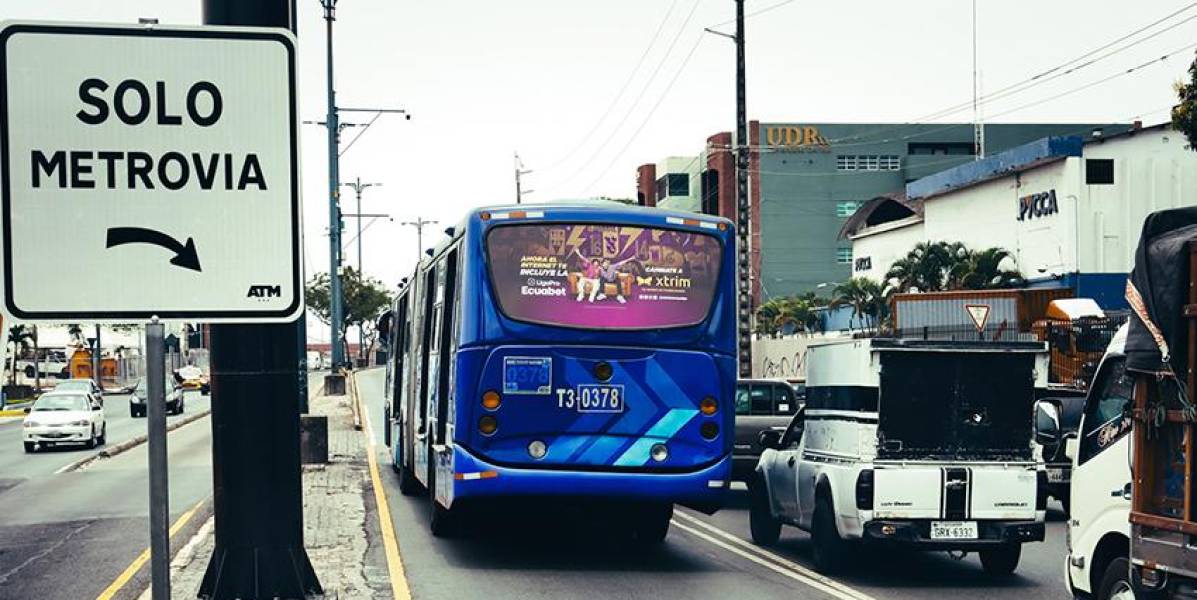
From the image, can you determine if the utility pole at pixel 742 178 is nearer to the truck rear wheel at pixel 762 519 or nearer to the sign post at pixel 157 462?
the truck rear wheel at pixel 762 519

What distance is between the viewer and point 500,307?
15000 mm

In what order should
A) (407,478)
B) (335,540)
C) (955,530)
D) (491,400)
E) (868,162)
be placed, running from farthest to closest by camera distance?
(868,162) → (407,478) → (335,540) → (491,400) → (955,530)

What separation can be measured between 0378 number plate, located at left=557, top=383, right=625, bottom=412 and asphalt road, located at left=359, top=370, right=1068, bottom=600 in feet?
5.45

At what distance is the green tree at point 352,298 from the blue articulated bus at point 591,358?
3481 inches

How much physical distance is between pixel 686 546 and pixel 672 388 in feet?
9.11

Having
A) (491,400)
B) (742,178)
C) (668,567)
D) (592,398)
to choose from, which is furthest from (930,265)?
(491,400)

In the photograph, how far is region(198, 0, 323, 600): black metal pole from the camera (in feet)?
19.6

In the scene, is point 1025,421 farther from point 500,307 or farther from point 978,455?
point 500,307

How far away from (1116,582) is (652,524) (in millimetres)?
7982

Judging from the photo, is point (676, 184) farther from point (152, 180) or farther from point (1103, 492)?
point (152, 180)

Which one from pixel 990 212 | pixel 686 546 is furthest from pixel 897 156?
pixel 686 546

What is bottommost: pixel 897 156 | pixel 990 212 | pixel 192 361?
pixel 192 361

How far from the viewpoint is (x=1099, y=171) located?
47.6 metres

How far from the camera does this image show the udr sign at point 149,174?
3924mm
